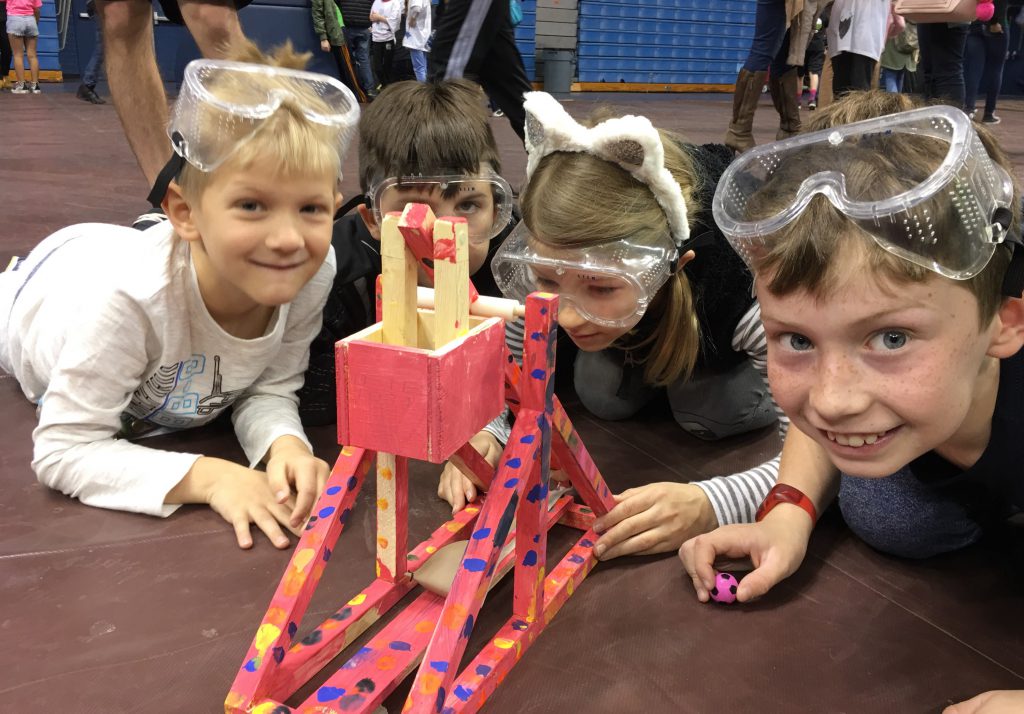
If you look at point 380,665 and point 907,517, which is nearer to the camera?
point 380,665

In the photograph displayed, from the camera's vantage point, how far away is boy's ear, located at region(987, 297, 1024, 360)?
1057mm

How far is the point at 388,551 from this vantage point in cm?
129

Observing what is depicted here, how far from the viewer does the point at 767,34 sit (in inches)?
194

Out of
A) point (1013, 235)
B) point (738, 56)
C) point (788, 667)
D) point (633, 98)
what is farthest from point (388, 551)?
point (738, 56)

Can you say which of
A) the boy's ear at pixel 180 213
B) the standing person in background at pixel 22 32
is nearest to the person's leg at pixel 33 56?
the standing person in background at pixel 22 32

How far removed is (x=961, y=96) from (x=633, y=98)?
26.4 ft

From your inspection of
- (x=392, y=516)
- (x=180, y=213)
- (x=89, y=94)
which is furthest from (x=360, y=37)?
(x=392, y=516)

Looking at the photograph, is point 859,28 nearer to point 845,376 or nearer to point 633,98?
point 845,376

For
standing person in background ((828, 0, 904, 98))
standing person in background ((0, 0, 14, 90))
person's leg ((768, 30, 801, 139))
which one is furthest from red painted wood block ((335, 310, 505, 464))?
standing person in background ((0, 0, 14, 90))

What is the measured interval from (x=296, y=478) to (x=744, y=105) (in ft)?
14.4

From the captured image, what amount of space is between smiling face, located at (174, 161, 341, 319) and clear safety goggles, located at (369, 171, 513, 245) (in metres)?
0.34

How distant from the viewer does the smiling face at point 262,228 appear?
1.47m

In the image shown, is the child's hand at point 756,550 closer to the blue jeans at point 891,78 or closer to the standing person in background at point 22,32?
the blue jeans at point 891,78

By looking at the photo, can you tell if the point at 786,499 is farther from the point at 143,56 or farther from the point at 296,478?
the point at 143,56
